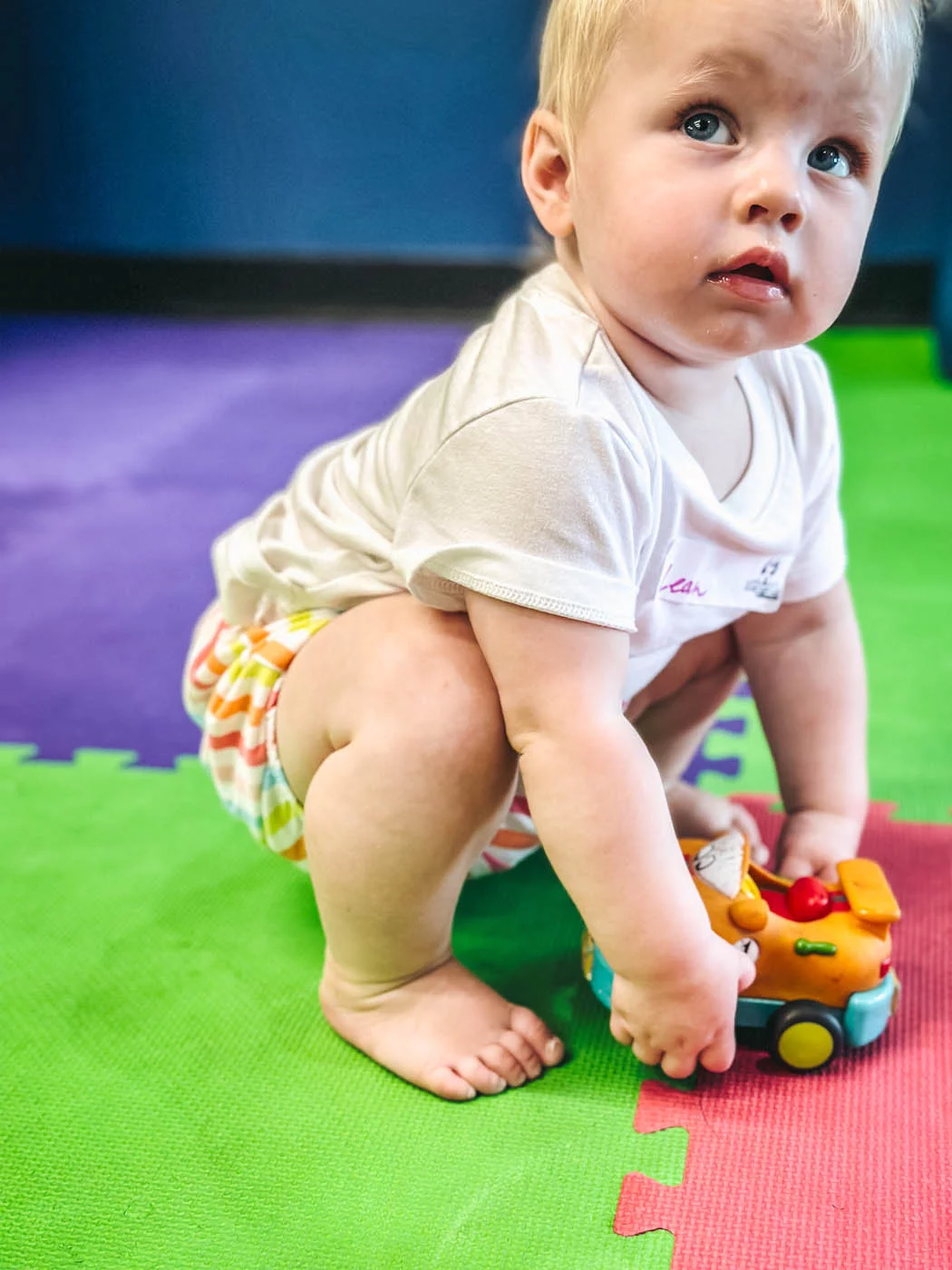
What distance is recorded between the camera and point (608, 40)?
0.66m

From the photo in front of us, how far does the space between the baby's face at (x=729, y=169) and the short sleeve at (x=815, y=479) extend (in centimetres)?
17

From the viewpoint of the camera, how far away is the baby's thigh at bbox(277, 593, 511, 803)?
0.69 m

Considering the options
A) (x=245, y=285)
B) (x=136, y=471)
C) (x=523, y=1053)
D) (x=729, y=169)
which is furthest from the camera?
(x=245, y=285)

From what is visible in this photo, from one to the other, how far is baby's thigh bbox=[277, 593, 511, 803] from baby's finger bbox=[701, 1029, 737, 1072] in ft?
0.62

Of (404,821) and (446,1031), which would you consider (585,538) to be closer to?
(404,821)

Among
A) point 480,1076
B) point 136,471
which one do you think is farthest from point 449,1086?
point 136,471

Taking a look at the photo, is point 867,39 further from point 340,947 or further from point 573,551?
point 340,947

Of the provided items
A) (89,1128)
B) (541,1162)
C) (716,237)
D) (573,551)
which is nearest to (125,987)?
(89,1128)

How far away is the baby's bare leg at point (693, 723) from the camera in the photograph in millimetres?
912

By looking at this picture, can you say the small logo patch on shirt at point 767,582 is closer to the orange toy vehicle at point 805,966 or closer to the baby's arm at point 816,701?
the baby's arm at point 816,701

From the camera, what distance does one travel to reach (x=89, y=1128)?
2.34 feet

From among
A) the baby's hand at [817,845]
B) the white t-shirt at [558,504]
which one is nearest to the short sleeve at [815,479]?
the white t-shirt at [558,504]

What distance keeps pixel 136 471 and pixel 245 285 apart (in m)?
1.28

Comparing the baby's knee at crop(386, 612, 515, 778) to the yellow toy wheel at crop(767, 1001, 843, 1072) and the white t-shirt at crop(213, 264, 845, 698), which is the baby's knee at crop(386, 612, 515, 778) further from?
the yellow toy wheel at crop(767, 1001, 843, 1072)
